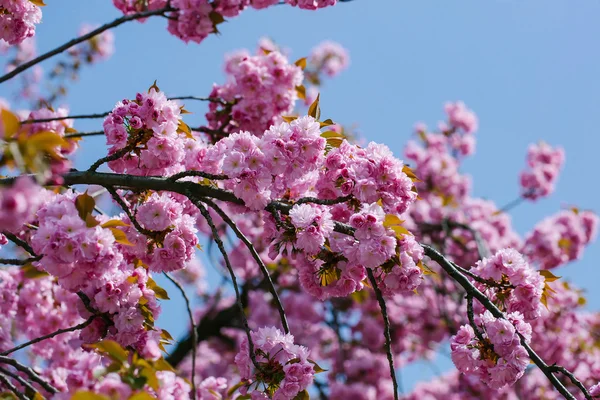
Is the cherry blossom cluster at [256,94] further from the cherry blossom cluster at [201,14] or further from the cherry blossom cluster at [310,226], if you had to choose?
the cherry blossom cluster at [310,226]

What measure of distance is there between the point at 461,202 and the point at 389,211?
7.22 metres

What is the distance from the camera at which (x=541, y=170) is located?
9758mm

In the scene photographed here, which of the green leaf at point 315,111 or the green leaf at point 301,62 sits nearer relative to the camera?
the green leaf at point 315,111

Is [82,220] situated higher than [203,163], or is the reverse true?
[203,163]

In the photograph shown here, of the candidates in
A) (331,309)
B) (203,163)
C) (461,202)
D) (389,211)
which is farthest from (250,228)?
(389,211)

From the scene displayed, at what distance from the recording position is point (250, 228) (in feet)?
24.8

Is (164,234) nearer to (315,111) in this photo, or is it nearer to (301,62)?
(315,111)

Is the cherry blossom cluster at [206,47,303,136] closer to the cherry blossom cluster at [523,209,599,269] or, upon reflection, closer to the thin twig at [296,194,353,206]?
the thin twig at [296,194,353,206]

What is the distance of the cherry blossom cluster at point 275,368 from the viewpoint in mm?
2164

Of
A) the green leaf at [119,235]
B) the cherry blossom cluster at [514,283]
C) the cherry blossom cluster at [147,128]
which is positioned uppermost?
the cherry blossom cluster at [147,128]

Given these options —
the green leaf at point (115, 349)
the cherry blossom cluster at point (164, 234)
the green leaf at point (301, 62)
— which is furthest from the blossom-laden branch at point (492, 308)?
the green leaf at point (301, 62)

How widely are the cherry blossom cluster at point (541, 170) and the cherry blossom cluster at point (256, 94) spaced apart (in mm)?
6472

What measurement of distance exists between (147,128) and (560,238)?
7.03 metres

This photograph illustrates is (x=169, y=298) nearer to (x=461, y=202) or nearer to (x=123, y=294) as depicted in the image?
(x=123, y=294)
